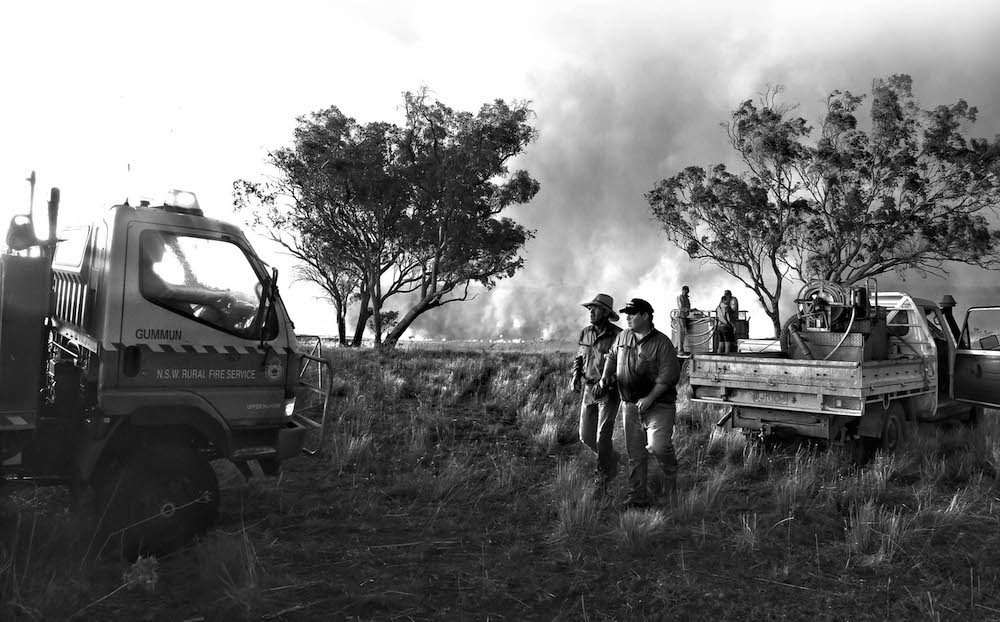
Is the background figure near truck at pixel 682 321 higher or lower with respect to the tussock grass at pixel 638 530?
higher

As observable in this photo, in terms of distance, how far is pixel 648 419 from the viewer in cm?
654

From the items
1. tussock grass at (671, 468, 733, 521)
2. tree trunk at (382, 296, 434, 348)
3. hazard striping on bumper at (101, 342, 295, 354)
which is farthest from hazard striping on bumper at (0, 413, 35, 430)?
tree trunk at (382, 296, 434, 348)

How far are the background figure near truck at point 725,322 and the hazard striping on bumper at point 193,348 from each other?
12863mm

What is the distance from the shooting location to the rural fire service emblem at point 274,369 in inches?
213

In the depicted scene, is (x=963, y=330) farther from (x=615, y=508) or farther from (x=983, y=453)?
(x=615, y=508)

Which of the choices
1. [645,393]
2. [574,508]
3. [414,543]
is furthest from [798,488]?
[414,543]

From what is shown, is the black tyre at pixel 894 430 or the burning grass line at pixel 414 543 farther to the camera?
the black tyre at pixel 894 430

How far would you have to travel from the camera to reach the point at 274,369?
5.45 meters

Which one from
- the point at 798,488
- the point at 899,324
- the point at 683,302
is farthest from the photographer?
the point at 683,302

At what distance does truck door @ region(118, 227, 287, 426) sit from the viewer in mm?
4934

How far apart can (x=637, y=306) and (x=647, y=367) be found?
1.85ft

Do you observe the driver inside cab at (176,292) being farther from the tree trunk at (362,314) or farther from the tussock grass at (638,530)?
the tree trunk at (362,314)

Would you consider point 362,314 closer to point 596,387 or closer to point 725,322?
point 725,322

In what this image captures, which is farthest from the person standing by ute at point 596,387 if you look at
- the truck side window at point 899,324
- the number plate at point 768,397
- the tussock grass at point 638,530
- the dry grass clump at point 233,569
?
the truck side window at point 899,324
